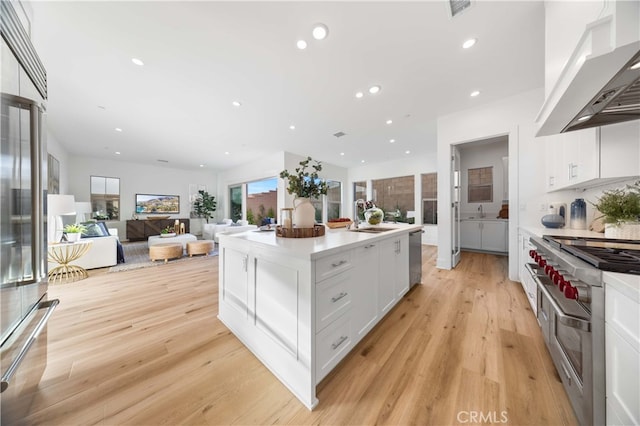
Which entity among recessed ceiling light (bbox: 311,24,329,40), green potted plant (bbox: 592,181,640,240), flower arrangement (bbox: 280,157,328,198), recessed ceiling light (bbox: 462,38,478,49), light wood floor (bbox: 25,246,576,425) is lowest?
light wood floor (bbox: 25,246,576,425)

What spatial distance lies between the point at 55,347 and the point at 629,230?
4.54 metres

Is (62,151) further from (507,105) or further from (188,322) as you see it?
(507,105)

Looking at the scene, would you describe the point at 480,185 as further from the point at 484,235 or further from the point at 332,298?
the point at 332,298

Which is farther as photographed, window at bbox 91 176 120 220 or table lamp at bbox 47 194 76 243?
window at bbox 91 176 120 220

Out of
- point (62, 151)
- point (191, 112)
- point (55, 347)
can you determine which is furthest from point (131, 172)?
point (55, 347)

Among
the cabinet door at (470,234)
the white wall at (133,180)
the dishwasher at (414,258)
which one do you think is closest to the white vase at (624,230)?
the dishwasher at (414,258)

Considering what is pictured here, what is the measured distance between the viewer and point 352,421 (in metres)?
1.07

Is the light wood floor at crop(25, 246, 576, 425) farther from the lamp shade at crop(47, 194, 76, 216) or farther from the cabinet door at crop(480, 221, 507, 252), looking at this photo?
the cabinet door at crop(480, 221, 507, 252)

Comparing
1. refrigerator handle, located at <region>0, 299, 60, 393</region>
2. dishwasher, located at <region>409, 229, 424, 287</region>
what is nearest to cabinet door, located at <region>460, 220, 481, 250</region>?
dishwasher, located at <region>409, 229, 424, 287</region>

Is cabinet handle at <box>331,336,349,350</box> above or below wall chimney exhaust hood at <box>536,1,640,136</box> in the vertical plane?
below

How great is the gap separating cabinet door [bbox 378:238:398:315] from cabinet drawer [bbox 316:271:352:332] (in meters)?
0.56

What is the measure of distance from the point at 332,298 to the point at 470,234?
5.23 meters

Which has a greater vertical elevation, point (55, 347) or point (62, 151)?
point (62, 151)

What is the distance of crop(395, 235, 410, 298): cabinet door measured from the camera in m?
2.24
